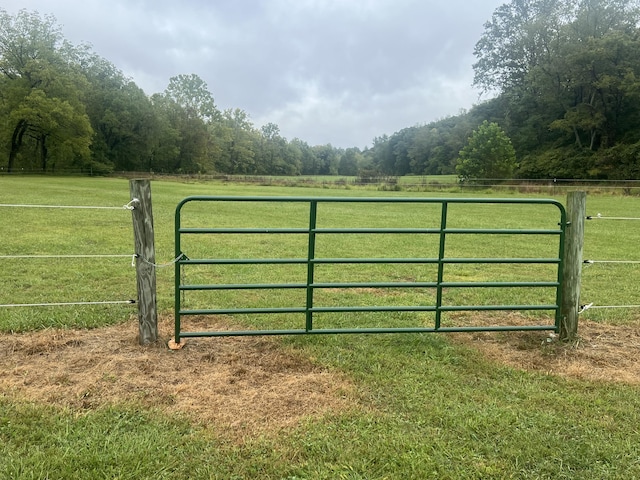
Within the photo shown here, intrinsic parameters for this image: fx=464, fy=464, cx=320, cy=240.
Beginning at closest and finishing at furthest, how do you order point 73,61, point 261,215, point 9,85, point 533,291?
point 533,291 → point 261,215 → point 9,85 → point 73,61

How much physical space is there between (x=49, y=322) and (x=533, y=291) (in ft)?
20.6

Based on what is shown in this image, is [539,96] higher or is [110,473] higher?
[539,96]

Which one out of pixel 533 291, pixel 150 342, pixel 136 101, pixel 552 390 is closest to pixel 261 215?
pixel 533 291

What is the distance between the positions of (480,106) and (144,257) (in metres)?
79.6

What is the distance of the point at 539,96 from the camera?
6084 centimetres

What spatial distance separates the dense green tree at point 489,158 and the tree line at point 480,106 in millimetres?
185

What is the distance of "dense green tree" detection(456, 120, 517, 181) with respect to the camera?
154ft

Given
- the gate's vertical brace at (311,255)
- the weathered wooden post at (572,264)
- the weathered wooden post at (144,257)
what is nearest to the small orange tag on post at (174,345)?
the weathered wooden post at (144,257)

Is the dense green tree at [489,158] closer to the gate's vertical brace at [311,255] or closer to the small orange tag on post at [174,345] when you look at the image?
the gate's vertical brace at [311,255]

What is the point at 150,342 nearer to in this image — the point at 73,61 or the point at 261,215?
the point at 261,215

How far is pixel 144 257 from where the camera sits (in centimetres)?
402

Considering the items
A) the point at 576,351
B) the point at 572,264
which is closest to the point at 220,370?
the point at 576,351

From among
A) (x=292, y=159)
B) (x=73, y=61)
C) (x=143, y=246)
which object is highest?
(x=73, y=61)

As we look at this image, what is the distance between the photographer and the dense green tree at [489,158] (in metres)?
46.9
